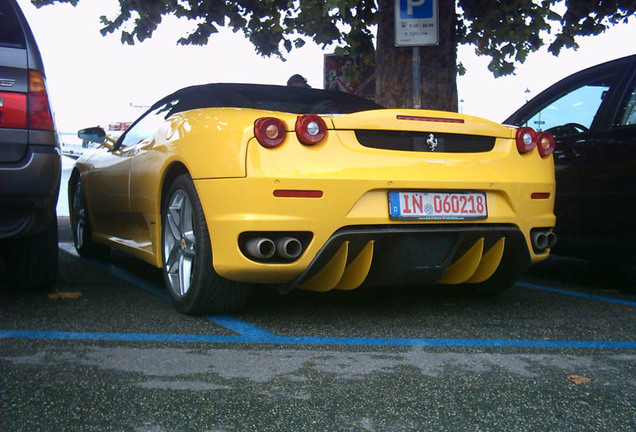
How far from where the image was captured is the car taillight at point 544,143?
4352 millimetres

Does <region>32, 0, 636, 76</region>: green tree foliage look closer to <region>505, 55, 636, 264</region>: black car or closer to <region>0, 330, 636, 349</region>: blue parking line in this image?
<region>505, 55, 636, 264</region>: black car

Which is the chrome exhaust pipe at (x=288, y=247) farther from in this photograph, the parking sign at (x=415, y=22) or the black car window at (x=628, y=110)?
the parking sign at (x=415, y=22)

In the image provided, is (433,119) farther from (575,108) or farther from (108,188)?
(108,188)

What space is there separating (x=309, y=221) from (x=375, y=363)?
78 cm

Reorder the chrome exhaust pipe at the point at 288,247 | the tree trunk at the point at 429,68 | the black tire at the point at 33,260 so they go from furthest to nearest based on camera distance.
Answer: the tree trunk at the point at 429,68
the black tire at the point at 33,260
the chrome exhaust pipe at the point at 288,247

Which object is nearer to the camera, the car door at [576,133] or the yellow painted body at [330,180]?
the yellow painted body at [330,180]

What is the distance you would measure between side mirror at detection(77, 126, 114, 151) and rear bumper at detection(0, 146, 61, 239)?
67.6 inches

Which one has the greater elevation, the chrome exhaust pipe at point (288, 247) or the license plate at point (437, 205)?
the license plate at point (437, 205)

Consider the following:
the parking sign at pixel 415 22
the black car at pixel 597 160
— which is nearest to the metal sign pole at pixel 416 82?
the parking sign at pixel 415 22

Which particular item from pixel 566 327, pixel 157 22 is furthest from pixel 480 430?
pixel 157 22

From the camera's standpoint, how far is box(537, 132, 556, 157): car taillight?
4.35 meters

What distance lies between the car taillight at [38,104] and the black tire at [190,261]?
2.39 ft

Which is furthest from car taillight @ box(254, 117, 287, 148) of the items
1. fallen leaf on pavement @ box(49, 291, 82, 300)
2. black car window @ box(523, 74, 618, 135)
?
black car window @ box(523, 74, 618, 135)

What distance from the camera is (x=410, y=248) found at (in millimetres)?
3910
